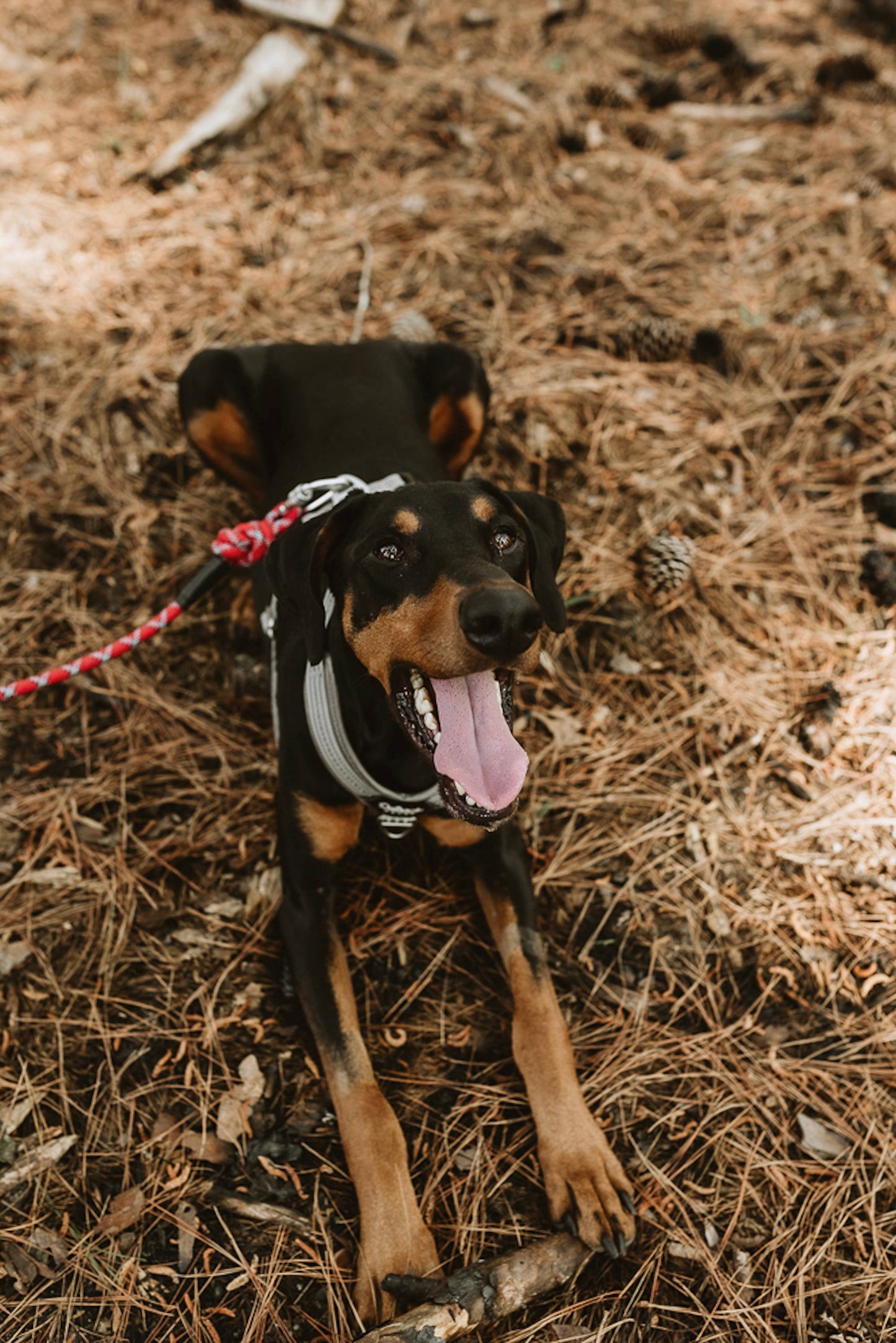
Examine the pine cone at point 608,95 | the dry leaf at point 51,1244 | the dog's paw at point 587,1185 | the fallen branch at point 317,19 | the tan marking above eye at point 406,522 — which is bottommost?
the dog's paw at point 587,1185

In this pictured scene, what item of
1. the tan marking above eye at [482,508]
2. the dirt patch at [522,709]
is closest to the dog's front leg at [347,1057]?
the dirt patch at [522,709]

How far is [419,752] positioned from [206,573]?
1.16 m

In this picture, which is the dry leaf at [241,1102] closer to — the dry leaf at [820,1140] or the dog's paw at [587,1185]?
the dog's paw at [587,1185]

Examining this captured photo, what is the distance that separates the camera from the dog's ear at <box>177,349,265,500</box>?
10.8 ft

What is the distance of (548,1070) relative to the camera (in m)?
2.22

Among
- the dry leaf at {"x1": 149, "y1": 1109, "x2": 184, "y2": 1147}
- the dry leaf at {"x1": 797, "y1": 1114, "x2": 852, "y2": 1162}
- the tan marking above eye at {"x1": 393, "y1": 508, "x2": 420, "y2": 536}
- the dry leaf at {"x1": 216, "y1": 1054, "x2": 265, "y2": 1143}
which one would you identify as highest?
the tan marking above eye at {"x1": 393, "y1": 508, "x2": 420, "y2": 536}

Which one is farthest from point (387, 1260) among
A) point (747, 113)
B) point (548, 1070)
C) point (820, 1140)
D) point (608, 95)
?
point (747, 113)

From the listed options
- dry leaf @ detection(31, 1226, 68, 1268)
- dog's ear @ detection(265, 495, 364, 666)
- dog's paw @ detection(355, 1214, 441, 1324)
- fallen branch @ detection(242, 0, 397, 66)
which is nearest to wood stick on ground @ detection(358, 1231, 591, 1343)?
dog's paw @ detection(355, 1214, 441, 1324)

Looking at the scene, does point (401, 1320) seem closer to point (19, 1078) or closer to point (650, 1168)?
point (650, 1168)

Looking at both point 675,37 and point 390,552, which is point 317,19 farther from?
point 390,552

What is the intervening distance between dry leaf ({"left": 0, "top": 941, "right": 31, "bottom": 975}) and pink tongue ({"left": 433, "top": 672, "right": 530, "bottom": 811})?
4.51 feet

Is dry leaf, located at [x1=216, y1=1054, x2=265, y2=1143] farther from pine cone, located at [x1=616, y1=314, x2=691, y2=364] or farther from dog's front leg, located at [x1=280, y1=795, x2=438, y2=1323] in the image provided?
pine cone, located at [x1=616, y1=314, x2=691, y2=364]

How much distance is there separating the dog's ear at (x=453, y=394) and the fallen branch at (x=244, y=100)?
235 cm

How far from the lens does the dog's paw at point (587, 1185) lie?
6.69ft
